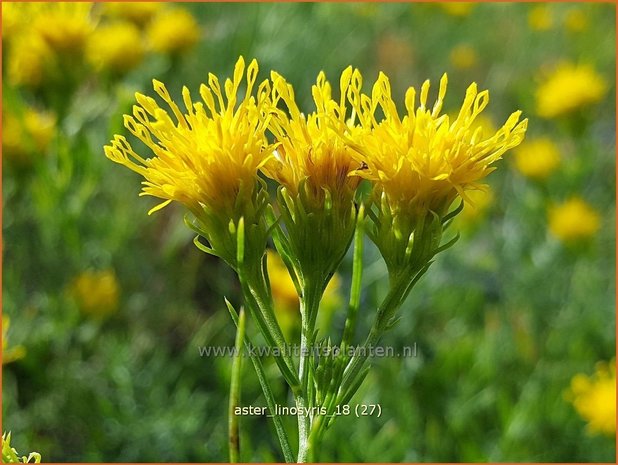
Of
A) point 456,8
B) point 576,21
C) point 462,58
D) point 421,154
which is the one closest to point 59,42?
point 421,154

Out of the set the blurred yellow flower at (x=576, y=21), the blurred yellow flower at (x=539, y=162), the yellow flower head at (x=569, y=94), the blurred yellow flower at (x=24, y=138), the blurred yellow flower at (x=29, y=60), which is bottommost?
the blurred yellow flower at (x=24, y=138)

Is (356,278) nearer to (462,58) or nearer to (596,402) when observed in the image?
(596,402)

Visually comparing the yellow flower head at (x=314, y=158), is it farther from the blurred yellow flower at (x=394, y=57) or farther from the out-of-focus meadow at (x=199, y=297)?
the blurred yellow flower at (x=394, y=57)

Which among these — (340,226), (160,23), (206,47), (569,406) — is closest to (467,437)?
(569,406)

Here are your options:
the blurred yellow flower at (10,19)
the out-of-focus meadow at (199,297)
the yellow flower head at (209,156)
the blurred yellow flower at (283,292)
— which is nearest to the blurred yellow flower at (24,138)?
the out-of-focus meadow at (199,297)

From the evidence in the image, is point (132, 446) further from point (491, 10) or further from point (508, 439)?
point (491, 10)

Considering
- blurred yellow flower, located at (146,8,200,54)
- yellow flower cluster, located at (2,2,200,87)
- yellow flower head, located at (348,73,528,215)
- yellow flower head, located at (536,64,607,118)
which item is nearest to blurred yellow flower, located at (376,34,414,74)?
yellow flower head, located at (536,64,607,118)
